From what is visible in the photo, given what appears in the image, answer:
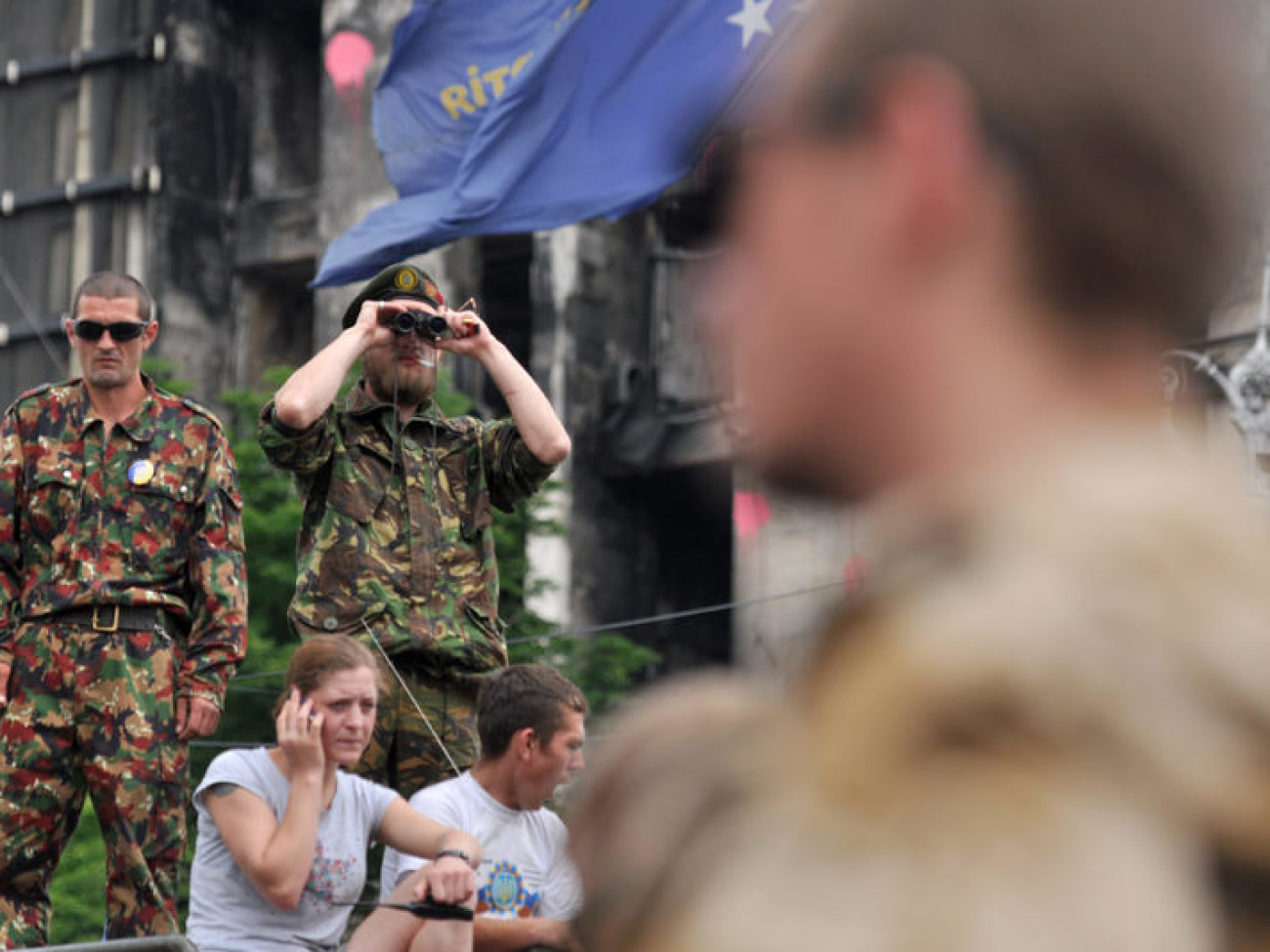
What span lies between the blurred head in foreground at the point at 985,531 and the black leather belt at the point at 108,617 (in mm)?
4726

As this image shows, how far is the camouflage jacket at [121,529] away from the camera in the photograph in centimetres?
579

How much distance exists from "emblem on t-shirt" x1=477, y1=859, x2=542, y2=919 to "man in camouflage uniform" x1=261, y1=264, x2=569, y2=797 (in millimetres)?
411

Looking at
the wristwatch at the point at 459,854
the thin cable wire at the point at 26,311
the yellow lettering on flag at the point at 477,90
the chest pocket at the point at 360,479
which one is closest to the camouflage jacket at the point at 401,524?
the chest pocket at the point at 360,479

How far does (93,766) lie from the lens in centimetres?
569

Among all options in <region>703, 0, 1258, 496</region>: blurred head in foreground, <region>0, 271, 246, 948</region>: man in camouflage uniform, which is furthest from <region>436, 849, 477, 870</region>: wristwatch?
<region>703, 0, 1258, 496</region>: blurred head in foreground

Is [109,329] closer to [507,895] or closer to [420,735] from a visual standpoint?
[420,735]

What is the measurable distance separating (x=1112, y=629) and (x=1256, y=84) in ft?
1.45

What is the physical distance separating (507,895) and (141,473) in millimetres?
1571

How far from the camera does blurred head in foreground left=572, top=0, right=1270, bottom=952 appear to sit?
89 centimetres

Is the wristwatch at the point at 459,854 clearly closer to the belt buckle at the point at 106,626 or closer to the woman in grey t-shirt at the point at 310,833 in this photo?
the woman in grey t-shirt at the point at 310,833

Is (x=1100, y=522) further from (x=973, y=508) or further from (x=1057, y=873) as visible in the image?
(x=1057, y=873)

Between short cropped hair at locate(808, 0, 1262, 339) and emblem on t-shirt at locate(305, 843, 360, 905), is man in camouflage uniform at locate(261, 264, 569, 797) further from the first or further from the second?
short cropped hair at locate(808, 0, 1262, 339)

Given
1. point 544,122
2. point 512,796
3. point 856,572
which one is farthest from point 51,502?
point 856,572

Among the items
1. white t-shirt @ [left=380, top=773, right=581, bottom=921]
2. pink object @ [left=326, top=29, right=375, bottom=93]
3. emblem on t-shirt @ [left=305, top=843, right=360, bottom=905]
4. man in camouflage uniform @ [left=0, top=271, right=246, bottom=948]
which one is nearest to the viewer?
emblem on t-shirt @ [left=305, top=843, right=360, bottom=905]
